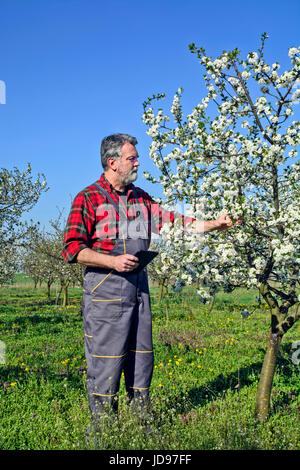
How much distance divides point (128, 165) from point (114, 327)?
1628 mm

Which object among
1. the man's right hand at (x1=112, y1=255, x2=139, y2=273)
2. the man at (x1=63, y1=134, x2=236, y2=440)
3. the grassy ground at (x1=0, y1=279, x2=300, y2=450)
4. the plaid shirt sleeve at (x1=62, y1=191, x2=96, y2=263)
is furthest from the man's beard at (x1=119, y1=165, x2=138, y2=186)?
the grassy ground at (x1=0, y1=279, x2=300, y2=450)

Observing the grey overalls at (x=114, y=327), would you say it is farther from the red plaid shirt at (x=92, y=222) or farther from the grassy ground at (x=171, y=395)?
the grassy ground at (x=171, y=395)

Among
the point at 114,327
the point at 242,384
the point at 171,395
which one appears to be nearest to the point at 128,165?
the point at 114,327

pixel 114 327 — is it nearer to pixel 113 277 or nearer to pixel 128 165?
pixel 113 277

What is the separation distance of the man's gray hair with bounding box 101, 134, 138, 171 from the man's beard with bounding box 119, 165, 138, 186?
0.16m

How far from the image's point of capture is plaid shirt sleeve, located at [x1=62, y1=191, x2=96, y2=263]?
338cm

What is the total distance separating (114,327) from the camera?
334 centimetres

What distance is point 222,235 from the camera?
4.27 meters

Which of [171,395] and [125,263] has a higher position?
[125,263]

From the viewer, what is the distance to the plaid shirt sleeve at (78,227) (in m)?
3.38

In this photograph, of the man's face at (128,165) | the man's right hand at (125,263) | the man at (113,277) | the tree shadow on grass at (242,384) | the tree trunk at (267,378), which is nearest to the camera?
the man's right hand at (125,263)

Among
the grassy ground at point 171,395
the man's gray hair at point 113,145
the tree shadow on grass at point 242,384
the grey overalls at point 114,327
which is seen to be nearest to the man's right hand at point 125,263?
the grey overalls at point 114,327

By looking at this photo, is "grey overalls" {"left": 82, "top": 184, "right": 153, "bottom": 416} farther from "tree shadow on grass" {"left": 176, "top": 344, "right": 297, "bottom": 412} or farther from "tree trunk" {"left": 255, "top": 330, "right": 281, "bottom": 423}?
"tree trunk" {"left": 255, "top": 330, "right": 281, "bottom": 423}
